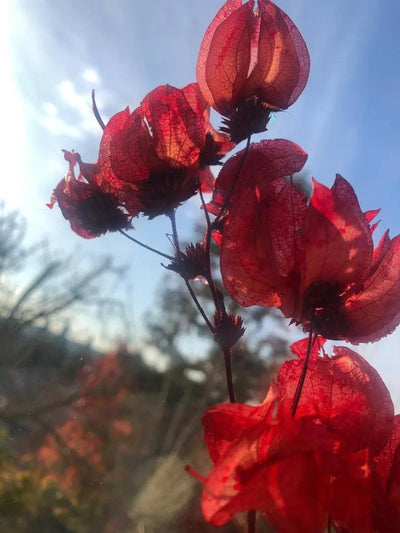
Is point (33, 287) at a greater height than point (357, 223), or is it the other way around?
point (33, 287)

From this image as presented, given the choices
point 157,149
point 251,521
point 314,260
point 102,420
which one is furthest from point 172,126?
point 102,420

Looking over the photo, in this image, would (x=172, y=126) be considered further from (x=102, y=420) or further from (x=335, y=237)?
(x=102, y=420)

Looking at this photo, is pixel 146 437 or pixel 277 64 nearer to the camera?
pixel 277 64

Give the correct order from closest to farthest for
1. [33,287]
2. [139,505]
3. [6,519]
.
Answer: [6,519]
[139,505]
[33,287]

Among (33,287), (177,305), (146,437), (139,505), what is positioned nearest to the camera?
(139,505)

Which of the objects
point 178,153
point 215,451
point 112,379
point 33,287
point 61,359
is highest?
point 33,287

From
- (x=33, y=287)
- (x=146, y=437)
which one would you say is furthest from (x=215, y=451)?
(x=33, y=287)

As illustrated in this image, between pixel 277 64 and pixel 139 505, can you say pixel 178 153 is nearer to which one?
→ pixel 277 64
